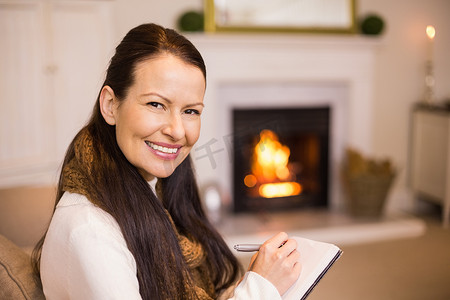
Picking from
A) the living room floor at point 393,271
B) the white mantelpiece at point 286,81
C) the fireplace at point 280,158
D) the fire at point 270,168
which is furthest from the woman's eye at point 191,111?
the fire at point 270,168

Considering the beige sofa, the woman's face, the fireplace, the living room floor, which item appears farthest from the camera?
the fireplace

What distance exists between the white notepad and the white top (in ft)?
0.17

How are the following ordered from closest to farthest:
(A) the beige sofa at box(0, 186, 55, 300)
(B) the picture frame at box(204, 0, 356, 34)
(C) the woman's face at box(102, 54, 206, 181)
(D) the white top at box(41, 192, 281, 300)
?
(D) the white top at box(41, 192, 281, 300), (C) the woman's face at box(102, 54, 206, 181), (A) the beige sofa at box(0, 186, 55, 300), (B) the picture frame at box(204, 0, 356, 34)

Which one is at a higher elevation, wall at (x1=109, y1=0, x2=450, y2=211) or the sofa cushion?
wall at (x1=109, y1=0, x2=450, y2=211)

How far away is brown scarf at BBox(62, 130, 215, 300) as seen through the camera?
0.98m

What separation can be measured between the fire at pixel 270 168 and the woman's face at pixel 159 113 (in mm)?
2614

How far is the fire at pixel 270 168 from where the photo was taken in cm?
367

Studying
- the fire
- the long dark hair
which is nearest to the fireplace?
the fire

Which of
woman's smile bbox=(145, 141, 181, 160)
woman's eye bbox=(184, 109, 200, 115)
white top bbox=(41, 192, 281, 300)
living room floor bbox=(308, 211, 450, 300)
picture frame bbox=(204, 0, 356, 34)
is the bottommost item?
living room floor bbox=(308, 211, 450, 300)

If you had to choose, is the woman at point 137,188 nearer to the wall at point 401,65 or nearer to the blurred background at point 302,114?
the blurred background at point 302,114

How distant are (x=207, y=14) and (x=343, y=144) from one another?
1435 millimetres

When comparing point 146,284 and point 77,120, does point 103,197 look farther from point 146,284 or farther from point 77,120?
point 77,120

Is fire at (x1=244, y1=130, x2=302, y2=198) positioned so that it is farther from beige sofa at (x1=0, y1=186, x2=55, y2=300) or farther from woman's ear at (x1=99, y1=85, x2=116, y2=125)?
woman's ear at (x1=99, y1=85, x2=116, y2=125)

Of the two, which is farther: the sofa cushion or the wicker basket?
the wicker basket
